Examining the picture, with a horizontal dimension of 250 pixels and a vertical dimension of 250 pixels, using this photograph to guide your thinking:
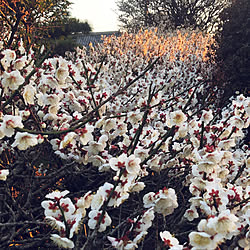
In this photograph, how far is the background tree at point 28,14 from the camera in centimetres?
564

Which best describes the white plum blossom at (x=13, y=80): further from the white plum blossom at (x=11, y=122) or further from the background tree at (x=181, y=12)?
the background tree at (x=181, y=12)

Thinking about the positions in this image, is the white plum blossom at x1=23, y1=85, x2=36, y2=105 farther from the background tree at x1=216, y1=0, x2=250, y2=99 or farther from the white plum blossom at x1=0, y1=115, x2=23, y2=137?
the background tree at x1=216, y1=0, x2=250, y2=99

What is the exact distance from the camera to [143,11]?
24.2 metres

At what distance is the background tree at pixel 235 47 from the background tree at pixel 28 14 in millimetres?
3511

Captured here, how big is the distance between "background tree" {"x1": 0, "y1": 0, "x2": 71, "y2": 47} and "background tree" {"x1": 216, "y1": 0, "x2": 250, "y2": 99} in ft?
11.5

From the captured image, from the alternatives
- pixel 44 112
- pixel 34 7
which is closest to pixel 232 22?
pixel 34 7

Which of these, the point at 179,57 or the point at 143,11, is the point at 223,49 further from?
the point at 143,11

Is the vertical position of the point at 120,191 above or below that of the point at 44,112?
below

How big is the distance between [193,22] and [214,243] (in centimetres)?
2338

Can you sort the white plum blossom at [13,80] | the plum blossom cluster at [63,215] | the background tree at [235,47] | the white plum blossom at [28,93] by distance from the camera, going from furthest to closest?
the background tree at [235,47], the white plum blossom at [28,93], the white plum blossom at [13,80], the plum blossom cluster at [63,215]

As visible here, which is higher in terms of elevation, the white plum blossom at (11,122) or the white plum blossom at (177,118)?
the white plum blossom at (11,122)

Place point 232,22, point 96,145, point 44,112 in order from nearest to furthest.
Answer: point 96,145, point 44,112, point 232,22

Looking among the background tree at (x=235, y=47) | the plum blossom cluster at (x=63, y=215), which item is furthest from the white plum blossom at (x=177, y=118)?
the background tree at (x=235, y=47)

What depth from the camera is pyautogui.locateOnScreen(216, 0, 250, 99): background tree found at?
5.54m
